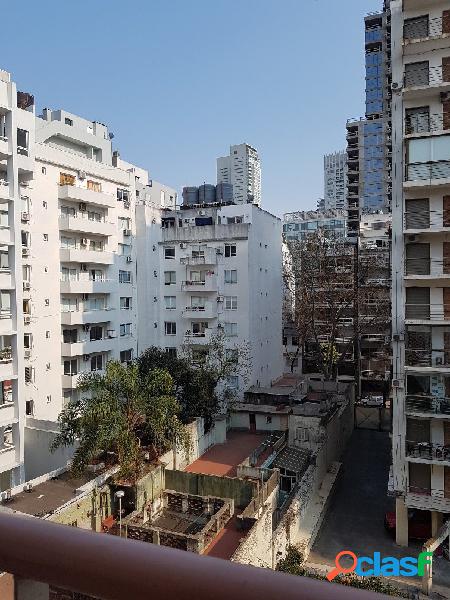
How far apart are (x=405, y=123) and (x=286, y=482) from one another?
1469cm

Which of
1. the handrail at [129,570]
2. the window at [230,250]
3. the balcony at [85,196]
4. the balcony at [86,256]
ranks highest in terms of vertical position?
the balcony at [85,196]

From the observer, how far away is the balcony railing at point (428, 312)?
56.4 ft

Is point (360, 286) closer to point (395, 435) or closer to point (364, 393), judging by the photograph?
point (364, 393)

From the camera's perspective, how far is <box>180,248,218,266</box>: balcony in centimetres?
3083

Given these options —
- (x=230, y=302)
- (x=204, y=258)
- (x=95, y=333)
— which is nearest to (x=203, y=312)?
(x=230, y=302)

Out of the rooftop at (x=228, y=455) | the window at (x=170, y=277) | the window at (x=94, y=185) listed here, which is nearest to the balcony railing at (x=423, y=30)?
the window at (x=94, y=185)

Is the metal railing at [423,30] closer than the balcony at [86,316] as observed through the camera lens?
Yes

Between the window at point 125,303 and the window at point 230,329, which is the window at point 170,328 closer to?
the window at point 125,303

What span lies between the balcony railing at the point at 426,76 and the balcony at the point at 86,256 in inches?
680

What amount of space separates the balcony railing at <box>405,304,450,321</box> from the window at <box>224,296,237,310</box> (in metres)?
14.5

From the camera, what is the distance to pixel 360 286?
36062 mm

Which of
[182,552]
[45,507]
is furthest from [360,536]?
[182,552]

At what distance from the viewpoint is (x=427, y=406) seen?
17.4 meters

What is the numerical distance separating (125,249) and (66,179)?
6.06 meters
